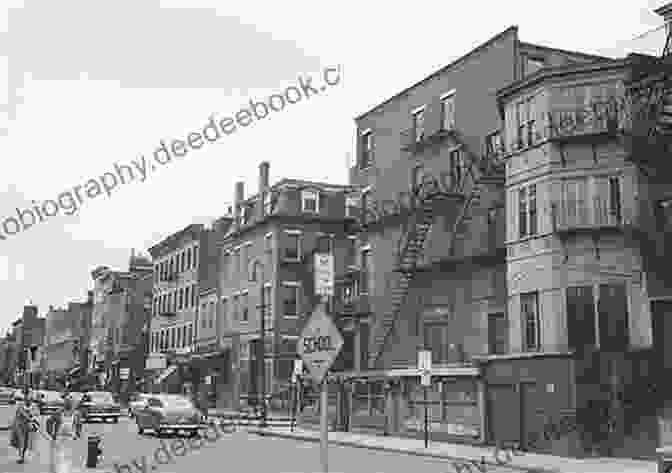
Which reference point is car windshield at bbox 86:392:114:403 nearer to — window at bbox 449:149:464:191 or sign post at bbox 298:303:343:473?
window at bbox 449:149:464:191

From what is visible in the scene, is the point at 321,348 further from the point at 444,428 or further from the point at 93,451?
the point at 444,428

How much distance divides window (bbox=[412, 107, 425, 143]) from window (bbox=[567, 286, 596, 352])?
14.4 m

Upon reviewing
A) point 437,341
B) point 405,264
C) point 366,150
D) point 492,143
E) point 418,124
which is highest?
point 418,124

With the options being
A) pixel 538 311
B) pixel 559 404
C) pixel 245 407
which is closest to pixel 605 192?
pixel 538 311

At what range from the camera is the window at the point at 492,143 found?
114 feet

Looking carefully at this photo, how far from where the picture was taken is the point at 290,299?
54.3m

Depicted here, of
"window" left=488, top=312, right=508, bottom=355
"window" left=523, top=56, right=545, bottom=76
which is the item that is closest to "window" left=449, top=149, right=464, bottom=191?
"window" left=523, top=56, right=545, bottom=76

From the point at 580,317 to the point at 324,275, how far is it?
2013 centimetres

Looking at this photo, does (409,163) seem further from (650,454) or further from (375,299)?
(650,454)

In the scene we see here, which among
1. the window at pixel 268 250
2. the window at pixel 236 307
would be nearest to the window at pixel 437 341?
the window at pixel 268 250

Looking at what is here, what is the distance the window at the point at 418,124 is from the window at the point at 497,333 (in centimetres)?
1012

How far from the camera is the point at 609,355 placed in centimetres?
2675

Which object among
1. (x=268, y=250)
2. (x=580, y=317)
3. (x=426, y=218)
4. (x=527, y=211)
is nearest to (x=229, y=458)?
(x=580, y=317)

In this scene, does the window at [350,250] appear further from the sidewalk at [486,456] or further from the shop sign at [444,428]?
the shop sign at [444,428]
